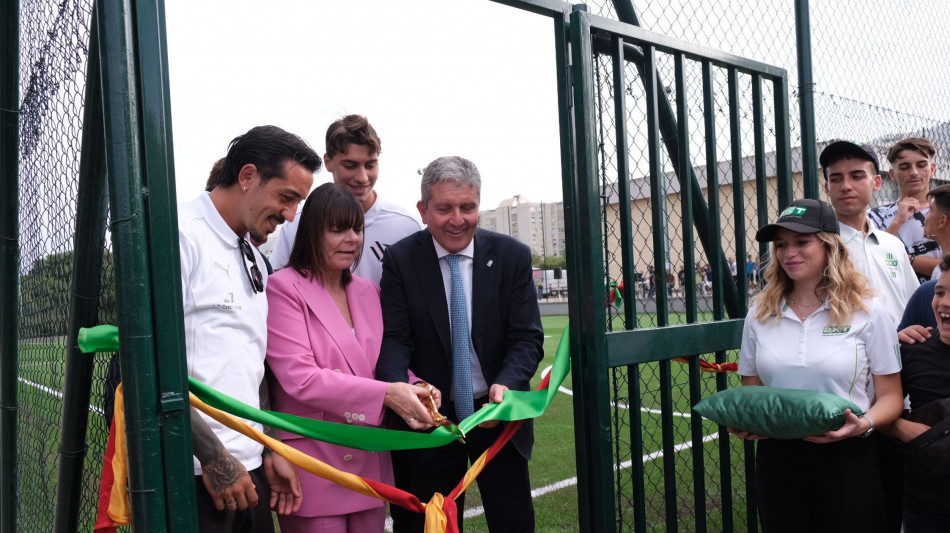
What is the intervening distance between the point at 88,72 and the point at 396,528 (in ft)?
6.99

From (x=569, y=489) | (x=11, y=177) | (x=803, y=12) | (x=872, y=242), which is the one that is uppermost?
(x=803, y=12)

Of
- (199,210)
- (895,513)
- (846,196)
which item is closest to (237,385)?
(199,210)

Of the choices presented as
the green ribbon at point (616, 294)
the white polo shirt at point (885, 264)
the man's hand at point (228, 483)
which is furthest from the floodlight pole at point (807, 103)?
the man's hand at point (228, 483)

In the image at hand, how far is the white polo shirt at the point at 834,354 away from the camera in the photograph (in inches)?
108

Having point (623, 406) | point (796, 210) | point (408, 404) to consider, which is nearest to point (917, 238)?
point (796, 210)

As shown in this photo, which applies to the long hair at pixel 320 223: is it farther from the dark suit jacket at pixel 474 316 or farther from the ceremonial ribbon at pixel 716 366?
the ceremonial ribbon at pixel 716 366

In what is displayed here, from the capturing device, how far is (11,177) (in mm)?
3055

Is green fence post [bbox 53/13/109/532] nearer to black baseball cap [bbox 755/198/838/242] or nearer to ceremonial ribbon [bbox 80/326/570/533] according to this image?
ceremonial ribbon [bbox 80/326/570/533]

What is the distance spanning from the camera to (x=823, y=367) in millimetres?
2777

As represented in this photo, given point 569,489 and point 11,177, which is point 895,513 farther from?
point 11,177

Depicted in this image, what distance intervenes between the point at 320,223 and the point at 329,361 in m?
0.52

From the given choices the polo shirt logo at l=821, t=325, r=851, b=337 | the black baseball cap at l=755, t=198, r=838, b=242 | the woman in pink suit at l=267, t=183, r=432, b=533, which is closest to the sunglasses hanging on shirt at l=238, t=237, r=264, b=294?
the woman in pink suit at l=267, t=183, r=432, b=533

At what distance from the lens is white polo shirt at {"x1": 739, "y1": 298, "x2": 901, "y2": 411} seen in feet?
9.04

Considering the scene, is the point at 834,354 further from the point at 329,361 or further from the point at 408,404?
the point at 329,361
